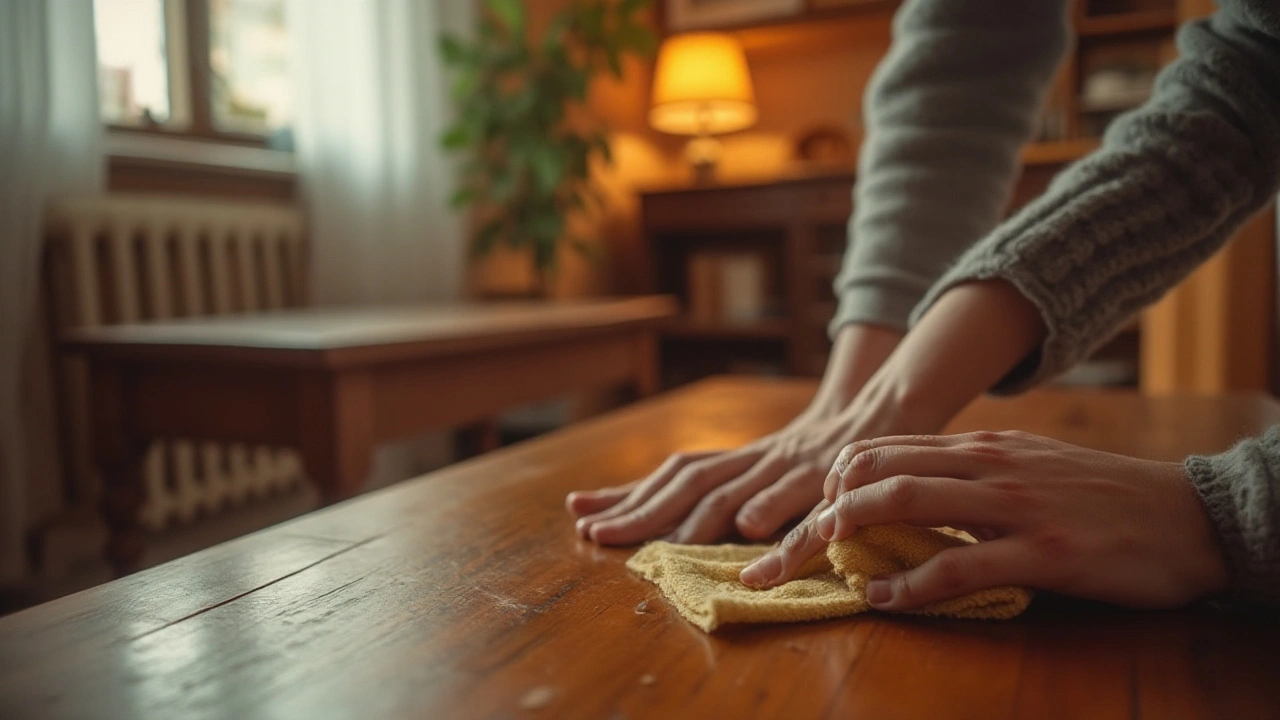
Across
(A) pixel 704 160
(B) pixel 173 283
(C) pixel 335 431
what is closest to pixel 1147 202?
(C) pixel 335 431

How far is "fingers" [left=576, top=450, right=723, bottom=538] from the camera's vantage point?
0.62 meters

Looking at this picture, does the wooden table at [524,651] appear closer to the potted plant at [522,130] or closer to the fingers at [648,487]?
the fingers at [648,487]

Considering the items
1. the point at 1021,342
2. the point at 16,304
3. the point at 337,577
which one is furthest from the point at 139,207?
the point at 1021,342

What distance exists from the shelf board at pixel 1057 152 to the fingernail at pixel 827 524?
2824mm

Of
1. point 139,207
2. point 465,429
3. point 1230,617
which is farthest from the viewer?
point 465,429

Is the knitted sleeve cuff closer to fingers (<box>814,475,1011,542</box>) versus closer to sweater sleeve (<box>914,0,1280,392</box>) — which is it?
sweater sleeve (<box>914,0,1280,392</box>)

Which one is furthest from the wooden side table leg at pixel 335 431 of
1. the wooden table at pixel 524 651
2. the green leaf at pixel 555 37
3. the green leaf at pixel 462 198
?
the green leaf at pixel 555 37

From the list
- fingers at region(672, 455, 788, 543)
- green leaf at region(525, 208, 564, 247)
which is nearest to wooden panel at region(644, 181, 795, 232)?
green leaf at region(525, 208, 564, 247)

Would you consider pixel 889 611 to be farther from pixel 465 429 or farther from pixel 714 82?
pixel 714 82

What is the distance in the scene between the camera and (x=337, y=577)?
20.0 inches

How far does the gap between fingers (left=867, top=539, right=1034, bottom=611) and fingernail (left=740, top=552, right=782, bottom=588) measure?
6 cm

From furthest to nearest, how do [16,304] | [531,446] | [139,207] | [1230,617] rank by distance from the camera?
[139,207] < [16,304] < [531,446] < [1230,617]

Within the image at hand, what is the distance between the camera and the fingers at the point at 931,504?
0.44 meters

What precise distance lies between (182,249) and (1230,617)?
2.09 metres
